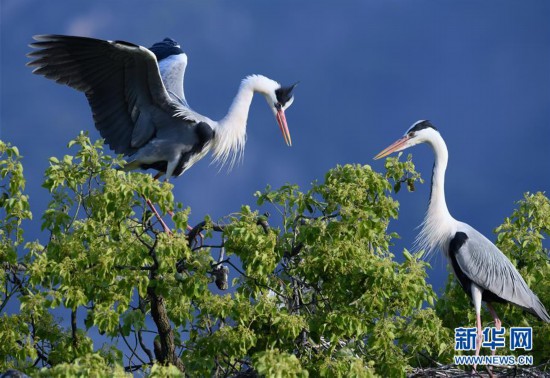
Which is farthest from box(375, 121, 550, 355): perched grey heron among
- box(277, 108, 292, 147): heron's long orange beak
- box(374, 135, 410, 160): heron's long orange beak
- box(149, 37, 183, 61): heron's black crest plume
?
box(149, 37, 183, 61): heron's black crest plume

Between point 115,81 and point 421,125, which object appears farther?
point 421,125

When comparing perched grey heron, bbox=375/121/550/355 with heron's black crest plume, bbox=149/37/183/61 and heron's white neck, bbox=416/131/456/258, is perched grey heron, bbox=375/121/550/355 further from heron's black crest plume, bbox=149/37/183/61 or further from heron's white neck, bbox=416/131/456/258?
heron's black crest plume, bbox=149/37/183/61

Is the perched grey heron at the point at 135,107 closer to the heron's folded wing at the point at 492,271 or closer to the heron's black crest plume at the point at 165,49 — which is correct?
the heron's black crest plume at the point at 165,49

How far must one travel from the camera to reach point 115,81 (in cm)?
1121

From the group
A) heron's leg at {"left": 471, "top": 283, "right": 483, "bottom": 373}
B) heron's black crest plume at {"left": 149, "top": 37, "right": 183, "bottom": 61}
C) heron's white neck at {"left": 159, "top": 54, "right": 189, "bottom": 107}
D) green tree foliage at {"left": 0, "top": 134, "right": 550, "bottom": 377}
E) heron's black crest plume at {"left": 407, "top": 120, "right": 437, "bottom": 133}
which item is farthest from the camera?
heron's black crest plume at {"left": 149, "top": 37, "right": 183, "bottom": 61}

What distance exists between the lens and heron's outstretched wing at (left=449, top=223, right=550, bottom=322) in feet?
33.7

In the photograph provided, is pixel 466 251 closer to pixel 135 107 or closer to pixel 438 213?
pixel 438 213

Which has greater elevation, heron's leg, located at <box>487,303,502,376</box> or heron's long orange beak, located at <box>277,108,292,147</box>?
heron's long orange beak, located at <box>277,108,292,147</box>

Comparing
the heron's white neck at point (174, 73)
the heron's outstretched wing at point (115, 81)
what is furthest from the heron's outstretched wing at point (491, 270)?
the heron's white neck at point (174, 73)

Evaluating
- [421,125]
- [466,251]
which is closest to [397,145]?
[421,125]

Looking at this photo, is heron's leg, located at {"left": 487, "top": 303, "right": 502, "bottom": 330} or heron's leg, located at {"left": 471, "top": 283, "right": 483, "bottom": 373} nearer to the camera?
heron's leg, located at {"left": 471, "top": 283, "right": 483, "bottom": 373}

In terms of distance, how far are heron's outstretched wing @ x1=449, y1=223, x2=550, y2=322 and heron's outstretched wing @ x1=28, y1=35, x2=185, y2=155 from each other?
12.5ft

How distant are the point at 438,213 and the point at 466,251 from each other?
0.62 meters

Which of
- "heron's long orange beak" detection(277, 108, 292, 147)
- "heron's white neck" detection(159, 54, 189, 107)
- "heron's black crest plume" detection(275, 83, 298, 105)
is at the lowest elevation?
"heron's long orange beak" detection(277, 108, 292, 147)
